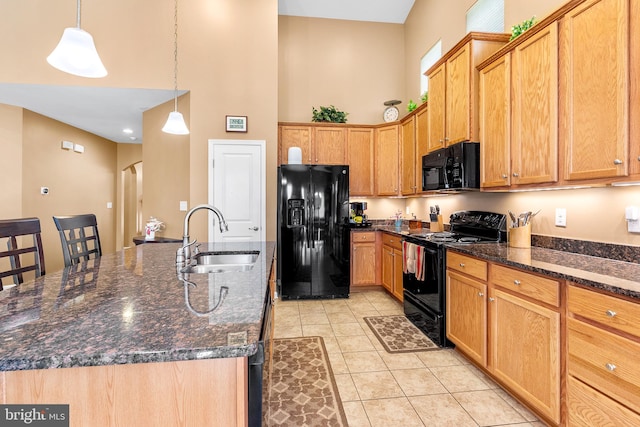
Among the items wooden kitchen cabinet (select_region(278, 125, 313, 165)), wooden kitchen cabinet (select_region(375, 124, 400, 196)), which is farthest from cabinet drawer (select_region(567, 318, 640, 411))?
wooden kitchen cabinet (select_region(278, 125, 313, 165))

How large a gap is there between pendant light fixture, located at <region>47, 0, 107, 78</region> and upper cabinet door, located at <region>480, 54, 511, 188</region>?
281 centimetres

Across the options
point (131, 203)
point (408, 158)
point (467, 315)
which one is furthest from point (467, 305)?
point (131, 203)

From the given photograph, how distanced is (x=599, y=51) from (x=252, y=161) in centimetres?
337

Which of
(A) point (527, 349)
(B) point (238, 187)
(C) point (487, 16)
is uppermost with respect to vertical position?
(C) point (487, 16)

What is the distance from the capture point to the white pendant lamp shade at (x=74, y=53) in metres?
1.76

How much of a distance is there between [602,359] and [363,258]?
2997 mm

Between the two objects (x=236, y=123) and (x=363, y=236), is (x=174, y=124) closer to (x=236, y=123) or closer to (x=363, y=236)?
(x=236, y=123)

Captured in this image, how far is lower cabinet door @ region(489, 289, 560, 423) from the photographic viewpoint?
1.58 m

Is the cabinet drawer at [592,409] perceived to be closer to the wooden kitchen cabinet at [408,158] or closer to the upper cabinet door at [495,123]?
the upper cabinet door at [495,123]

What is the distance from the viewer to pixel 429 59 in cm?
440

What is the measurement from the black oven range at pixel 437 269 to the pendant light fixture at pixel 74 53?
9.28 feet

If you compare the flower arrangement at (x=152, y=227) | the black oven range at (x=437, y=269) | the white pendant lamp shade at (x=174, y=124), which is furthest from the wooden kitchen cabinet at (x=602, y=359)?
the flower arrangement at (x=152, y=227)

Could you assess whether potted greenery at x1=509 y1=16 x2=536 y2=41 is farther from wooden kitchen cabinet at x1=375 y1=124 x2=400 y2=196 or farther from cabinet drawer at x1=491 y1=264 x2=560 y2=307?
wooden kitchen cabinet at x1=375 y1=124 x2=400 y2=196

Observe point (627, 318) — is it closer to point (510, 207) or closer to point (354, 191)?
point (510, 207)
